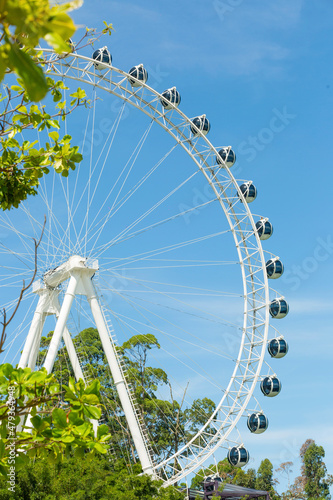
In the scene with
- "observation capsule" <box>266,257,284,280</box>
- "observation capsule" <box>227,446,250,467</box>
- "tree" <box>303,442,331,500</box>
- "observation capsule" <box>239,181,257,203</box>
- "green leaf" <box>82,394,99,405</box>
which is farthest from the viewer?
"tree" <box>303,442,331,500</box>

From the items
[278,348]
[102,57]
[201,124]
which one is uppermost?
[102,57]

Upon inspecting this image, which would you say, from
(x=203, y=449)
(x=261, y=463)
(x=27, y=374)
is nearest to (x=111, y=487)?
(x=203, y=449)

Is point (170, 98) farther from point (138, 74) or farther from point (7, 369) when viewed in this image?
point (7, 369)

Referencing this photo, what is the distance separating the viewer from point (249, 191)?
79.3 ft

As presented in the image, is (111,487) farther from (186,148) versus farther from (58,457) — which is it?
(58,457)

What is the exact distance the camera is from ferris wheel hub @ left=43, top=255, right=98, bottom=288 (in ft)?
62.3

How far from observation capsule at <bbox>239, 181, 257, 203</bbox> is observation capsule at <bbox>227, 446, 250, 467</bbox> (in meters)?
9.25

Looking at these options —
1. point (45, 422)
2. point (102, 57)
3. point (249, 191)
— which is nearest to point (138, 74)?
point (102, 57)

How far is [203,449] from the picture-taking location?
822 inches

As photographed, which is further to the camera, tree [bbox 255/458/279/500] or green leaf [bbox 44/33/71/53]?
tree [bbox 255/458/279/500]

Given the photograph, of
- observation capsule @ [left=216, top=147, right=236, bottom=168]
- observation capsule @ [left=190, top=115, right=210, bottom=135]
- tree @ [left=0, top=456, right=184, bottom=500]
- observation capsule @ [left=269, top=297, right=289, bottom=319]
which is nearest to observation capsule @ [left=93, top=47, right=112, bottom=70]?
observation capsule @ [left=190, top=115, right=210, bottom=135]

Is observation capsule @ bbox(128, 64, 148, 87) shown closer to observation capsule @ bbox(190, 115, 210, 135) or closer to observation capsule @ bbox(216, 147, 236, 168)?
observation capsule @ bbox(190, 115, 210, 135)

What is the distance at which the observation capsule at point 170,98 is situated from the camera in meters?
22.8

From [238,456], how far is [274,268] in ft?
22.7
